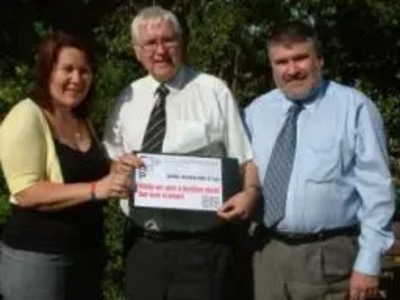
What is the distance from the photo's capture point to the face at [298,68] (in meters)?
5.11

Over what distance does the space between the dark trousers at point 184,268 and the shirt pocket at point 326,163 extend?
1.77 ft

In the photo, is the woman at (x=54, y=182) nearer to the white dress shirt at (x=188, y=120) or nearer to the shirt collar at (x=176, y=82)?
the white dress shirt at (x=188, y=120)

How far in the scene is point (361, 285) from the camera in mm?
5055

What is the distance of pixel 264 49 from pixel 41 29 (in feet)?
5.25

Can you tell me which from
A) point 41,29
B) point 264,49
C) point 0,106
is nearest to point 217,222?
point 0,106

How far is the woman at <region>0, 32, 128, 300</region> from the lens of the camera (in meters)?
4.98

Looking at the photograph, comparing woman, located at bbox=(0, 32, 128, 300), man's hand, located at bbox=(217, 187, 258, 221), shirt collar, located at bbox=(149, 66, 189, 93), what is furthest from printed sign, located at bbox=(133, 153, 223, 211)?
shirt collar, located at bbox=(149, 66, 189, 93)

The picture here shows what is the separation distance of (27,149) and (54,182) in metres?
0.20

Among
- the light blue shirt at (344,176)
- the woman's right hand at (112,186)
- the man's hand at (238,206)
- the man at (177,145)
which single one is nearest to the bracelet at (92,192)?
the woman's right hand at (112,186)

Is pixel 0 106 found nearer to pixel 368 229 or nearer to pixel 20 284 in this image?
pixel 20 284

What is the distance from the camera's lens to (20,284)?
199 inches

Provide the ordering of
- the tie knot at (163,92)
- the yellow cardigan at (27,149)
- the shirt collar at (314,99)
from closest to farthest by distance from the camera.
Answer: the yellow cardigan at (27,149) → the shirt collar at (314,99) → the tie knot at (163,92)

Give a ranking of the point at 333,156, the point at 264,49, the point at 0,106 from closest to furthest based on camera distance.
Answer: the point at 333,156 < the point at 0,106 < the point at 264,49

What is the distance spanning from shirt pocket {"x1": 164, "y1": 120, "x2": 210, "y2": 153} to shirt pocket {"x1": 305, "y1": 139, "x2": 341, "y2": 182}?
49cm
